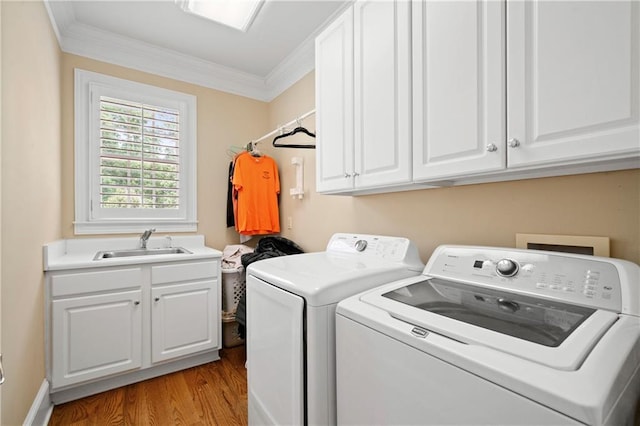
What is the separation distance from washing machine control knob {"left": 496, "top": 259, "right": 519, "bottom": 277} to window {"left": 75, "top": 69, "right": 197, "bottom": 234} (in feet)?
8.36

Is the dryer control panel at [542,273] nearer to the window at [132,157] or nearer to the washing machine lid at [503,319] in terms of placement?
the washing machine lid at [503,319]

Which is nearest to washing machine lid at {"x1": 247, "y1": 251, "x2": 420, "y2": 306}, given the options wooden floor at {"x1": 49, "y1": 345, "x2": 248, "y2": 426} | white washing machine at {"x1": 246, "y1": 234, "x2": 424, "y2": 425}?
white washing machine at {"x1": 246, "y1": 234, "x2": 424, "y2": 425}

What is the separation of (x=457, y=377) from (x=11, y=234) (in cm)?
181

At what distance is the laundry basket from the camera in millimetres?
2506

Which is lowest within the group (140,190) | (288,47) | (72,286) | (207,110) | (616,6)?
(72,286)

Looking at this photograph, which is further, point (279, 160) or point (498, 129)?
point (279, 160)

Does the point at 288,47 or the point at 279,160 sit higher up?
the point at 288,47

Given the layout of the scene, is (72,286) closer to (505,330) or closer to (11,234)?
(11,234)

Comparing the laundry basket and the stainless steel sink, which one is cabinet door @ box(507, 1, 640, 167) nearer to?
the laundry basket

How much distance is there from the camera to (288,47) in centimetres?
247

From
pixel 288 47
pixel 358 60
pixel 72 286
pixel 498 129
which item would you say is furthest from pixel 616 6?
pixel 72 286

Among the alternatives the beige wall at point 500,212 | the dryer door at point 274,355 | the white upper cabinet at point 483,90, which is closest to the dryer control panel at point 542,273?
the beige wall at point 500,212

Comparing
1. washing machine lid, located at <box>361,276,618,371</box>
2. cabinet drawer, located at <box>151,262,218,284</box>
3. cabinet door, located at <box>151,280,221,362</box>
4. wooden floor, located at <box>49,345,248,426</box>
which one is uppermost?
washing machine lid, located at <box>361,276,618,371</box>

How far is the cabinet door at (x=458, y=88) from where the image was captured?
3.25ft
